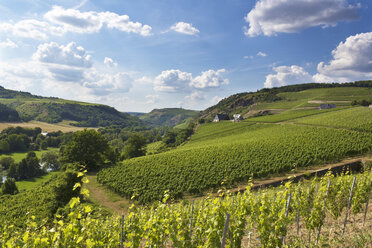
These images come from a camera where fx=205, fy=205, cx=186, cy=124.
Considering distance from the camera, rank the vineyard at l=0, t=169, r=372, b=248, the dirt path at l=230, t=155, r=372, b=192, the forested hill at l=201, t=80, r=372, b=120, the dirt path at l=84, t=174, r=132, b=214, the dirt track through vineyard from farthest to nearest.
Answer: the forested hill at l=201, t=80, r=372, b=120, the dirt path at l=230, t=155, r=372, b=192, the dirt track through vineyard, the dirt path at l=84, t=174, r=132, b=214, the vineyard at l=0, t=169, r=372, b=248

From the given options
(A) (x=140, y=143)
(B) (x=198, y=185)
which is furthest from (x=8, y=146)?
(B) (x=198, y=185)

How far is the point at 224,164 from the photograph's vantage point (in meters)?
31.0

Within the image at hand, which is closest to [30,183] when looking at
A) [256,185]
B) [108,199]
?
[108,199]

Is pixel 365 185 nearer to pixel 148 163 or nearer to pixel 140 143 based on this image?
pixel 148 163

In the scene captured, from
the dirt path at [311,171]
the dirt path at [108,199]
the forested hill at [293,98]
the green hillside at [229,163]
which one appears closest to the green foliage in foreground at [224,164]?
the green hillside at [229,163]

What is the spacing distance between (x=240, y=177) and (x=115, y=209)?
52.2ft

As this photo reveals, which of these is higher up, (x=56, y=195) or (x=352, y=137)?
(x=352, y=137)

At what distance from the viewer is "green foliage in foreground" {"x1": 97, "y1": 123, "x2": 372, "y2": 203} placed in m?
26.8

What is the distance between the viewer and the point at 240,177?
88.0 ft

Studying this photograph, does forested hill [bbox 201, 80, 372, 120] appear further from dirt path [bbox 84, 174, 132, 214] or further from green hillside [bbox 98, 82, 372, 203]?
dirt path [bbox 84, 174, 132, 214]

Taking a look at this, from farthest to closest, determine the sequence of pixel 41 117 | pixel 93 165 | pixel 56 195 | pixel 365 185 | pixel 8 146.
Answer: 1. pixel 41 117
2. pixel 8 146
3. pixel 93 165
4. pixel 56 195
5. pixel 365 185

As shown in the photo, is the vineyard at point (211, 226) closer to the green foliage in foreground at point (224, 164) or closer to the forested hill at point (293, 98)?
the green foliage in foreground at point (224, 164)

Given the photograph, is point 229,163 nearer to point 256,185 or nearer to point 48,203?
point 256,185

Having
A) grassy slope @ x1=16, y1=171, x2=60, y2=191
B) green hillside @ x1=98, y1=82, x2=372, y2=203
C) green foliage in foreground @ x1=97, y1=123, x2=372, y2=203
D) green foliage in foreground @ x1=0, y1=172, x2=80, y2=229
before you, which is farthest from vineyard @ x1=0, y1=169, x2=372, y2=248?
grassy slope @ x1=16, y1=171, x2=60, y2=191
